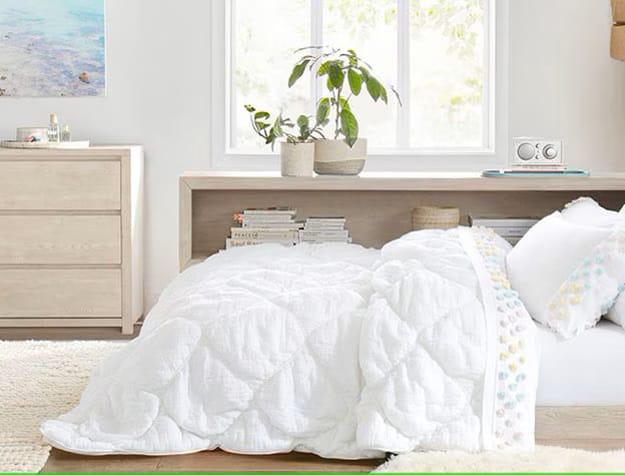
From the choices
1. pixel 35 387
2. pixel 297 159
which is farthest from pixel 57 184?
pixel 297 159

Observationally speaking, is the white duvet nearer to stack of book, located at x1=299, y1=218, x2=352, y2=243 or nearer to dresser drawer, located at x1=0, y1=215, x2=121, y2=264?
stack of book, located at x1=299, y1=218, x2=352, y2=243

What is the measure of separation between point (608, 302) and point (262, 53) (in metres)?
3.41

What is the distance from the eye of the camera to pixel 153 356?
2.67 m

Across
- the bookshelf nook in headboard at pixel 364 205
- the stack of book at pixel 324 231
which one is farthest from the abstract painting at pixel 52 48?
the stack of book at pixel 324 231

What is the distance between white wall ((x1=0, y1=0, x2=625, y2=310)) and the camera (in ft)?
18.0

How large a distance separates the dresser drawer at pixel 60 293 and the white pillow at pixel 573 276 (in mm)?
2668

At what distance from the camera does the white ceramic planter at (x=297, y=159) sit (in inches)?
150

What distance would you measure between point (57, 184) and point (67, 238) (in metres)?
0.28

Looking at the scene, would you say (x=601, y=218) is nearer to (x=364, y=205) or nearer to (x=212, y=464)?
(x=364, y=205)

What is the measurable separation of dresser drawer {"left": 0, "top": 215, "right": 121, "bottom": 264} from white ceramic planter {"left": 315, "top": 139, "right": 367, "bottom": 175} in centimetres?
153

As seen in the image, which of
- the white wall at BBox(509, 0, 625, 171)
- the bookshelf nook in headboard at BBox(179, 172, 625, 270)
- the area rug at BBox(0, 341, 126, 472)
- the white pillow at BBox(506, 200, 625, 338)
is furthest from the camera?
the white wall at BBox(509, 0, 625, 171)

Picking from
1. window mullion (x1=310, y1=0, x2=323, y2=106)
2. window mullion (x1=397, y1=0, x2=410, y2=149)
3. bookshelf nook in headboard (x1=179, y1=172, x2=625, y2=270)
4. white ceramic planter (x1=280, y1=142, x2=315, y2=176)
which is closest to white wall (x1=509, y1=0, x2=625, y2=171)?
window mullion (x1=397, y1=0, x2=410, y2=149)

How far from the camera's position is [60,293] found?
5.03 meters

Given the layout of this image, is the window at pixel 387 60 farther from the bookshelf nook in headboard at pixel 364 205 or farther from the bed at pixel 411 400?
the bed at pixel 411 400
